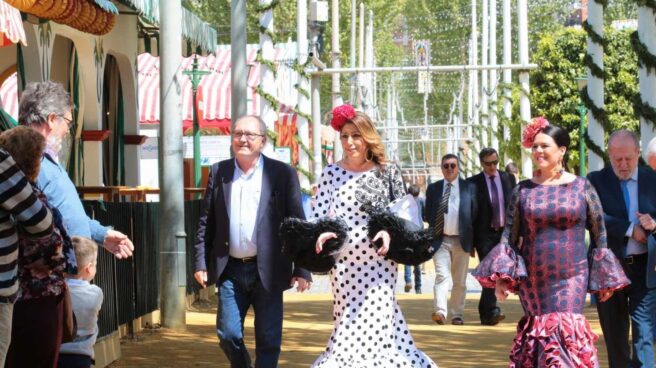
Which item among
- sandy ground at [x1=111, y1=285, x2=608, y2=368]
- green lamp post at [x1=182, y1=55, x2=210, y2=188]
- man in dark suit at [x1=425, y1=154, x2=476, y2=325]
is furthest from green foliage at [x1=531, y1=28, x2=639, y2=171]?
man in dark suit at [x1=425, y1=154, x2=476, y2=325]

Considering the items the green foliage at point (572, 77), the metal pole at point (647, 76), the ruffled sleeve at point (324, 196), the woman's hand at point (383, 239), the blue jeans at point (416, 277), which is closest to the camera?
the woman's hand at point (383, 239)

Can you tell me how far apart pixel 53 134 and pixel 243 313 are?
2101 mm

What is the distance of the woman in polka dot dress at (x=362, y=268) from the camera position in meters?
9.13

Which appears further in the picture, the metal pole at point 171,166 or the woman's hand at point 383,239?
the metal pole at point 171,166

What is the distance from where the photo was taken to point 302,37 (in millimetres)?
34281

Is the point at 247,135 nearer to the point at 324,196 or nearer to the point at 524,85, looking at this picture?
the point at 324,196

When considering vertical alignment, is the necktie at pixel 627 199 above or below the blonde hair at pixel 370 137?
below

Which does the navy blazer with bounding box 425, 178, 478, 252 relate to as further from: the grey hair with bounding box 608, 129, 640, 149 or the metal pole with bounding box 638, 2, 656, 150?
the grey hair with bounding box 608, 129, 640, 149

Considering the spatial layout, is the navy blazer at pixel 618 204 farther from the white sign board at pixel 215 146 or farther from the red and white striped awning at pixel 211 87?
the white sign board at pixel 215 146

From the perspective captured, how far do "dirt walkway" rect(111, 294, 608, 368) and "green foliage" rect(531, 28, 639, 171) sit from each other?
43.3 m

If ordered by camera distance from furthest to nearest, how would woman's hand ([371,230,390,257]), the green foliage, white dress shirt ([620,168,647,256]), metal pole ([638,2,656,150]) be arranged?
the green foliage → metal pole ([638,2,656,150]) → white dress shirt ([620,168,647,256]) → woman's hand ([371,230,390,257])

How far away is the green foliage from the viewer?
62066mm

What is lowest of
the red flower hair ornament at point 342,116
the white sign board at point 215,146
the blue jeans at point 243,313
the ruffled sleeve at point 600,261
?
the blue jeans at point 243,313

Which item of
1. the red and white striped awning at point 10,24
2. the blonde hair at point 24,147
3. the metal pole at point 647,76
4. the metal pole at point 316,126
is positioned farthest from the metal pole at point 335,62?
the blonde hair at point 24,147
